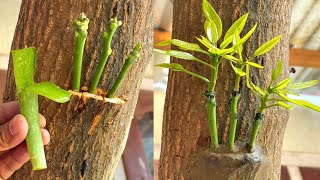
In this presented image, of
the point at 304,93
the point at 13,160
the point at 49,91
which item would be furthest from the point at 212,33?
the point at 304,93

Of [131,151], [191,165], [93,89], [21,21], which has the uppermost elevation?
[21,21]

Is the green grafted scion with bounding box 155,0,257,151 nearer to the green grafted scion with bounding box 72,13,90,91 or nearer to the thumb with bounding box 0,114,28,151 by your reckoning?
the green grafted scion with bounding box 72,13,90,91

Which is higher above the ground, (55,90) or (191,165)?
(55,90)

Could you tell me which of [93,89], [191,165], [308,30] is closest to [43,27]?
[93,89]

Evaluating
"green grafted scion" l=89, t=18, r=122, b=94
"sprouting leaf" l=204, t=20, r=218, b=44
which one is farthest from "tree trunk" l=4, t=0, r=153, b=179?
"sprouting leaf" l=204, t=20, r=218, b=44

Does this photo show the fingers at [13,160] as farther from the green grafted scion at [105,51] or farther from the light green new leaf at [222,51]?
the light green new leaf at [222,51]

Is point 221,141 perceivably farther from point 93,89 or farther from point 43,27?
point 43,27
